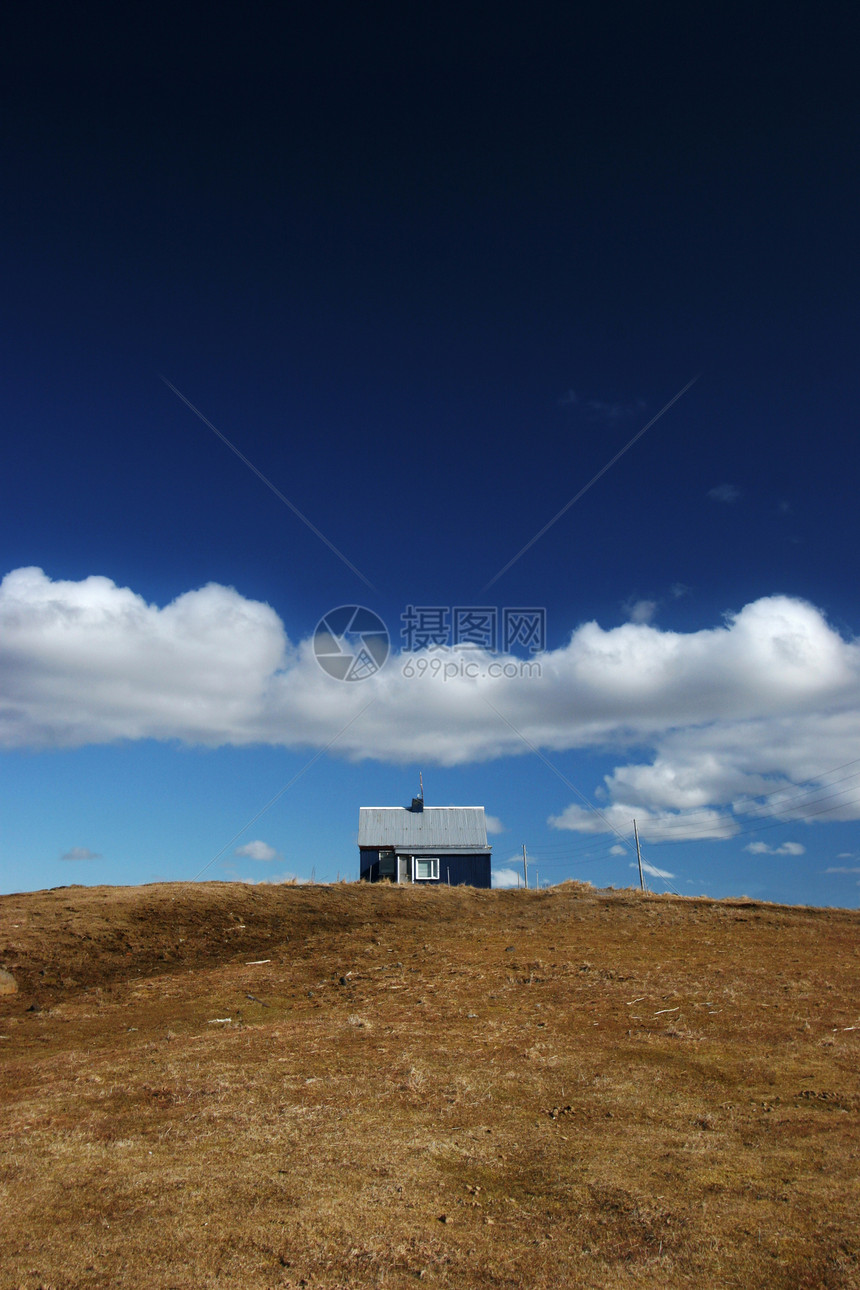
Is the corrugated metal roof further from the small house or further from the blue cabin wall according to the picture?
the blue cabin wall

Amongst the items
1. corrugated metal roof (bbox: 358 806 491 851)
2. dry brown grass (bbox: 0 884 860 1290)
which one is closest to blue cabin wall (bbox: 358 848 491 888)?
corrugated metal roof (bbox: 358 806 491 851)

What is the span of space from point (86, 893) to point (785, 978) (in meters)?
20.9

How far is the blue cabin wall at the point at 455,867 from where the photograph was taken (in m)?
52.3

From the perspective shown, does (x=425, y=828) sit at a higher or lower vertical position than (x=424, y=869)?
higher

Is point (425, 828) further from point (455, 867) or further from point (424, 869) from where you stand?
point (455, 867)

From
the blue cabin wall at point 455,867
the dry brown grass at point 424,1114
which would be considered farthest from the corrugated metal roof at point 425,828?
the dry brown grass at point 424,1114

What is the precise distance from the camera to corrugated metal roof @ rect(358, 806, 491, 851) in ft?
174

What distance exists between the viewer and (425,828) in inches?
2130

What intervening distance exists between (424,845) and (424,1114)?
44.7 m

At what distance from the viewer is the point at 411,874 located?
52.1 meters

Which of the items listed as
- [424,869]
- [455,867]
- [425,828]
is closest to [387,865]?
[424,869]

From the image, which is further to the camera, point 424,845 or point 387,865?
point 424,845

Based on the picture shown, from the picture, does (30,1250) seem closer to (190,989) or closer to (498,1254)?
(498,1254)

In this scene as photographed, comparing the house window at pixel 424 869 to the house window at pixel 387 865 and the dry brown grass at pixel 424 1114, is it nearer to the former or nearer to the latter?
the house window at pixel 387 865
